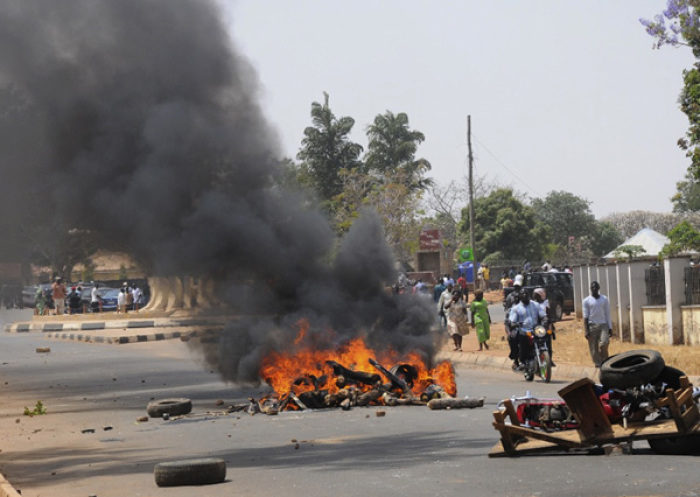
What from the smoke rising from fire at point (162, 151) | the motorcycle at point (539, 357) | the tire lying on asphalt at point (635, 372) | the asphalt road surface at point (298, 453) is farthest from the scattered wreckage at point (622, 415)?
the motorcycle at point (539, 357)

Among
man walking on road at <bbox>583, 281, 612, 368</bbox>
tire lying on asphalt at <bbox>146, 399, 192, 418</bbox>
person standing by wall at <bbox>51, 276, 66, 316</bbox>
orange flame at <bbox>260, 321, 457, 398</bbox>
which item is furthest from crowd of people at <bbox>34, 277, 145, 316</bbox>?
tire lying on asphalt at <bbox>146, 399, 192, 418</bbox>

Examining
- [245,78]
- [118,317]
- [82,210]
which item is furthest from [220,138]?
[118,317]

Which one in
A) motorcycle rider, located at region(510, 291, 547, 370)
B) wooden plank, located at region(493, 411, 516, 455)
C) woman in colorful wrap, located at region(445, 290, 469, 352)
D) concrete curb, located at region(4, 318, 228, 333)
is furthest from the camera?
concrete curb, located at region(4, 318, 228, 333)

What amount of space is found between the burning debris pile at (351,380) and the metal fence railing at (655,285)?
9.98m

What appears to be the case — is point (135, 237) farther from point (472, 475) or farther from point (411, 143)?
point (411, 143)

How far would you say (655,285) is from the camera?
947 inches

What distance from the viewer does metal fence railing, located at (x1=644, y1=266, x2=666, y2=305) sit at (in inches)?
932

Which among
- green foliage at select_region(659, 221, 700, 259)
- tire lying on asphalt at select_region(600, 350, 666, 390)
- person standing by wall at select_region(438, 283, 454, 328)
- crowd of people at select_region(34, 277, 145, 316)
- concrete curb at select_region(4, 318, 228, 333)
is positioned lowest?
tire lying on asphalt at select_region(600, 350, 666, 390)

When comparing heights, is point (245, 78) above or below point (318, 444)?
above

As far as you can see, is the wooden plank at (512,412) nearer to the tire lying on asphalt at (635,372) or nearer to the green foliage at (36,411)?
the tire lying on asphalt at (635,372)

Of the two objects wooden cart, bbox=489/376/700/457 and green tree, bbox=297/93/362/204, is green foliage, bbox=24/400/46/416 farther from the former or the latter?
green tree, bbox=297/93/362/204

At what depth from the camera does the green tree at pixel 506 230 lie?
6612 cm

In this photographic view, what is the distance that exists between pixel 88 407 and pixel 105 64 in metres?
6.74

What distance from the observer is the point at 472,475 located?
8562 millimetres
